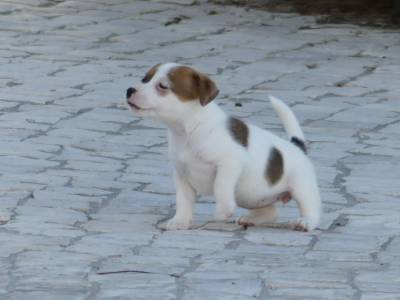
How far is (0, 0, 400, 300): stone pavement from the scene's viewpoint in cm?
575

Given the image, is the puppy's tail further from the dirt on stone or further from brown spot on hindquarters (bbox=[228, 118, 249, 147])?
the dirt on stone

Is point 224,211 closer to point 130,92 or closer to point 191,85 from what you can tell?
point 191,85

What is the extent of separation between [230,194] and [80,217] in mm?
890

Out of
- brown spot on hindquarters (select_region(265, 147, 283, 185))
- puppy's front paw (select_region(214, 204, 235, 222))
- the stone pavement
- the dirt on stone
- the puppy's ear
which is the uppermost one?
the puppy's ear

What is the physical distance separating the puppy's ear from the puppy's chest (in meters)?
0.26

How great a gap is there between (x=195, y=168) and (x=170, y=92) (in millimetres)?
389

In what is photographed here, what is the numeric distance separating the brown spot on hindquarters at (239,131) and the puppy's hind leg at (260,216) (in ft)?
1.52

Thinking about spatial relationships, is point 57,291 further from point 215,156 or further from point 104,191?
point 104,191

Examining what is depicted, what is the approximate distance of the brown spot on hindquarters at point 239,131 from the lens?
6.47 meters

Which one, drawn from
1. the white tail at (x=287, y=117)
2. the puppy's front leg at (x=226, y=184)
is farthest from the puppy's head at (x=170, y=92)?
the white tail at (x=287, y=117)

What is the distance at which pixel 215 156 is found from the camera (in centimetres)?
640

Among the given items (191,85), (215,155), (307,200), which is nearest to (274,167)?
(307,200)

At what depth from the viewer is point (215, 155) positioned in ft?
21.0

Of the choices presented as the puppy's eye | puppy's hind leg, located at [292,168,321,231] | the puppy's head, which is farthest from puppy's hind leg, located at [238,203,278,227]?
the puppy's eye
